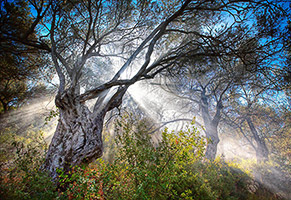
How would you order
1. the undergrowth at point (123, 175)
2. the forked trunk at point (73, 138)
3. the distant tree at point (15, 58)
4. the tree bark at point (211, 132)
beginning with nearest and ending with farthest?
1. the undergrowth at point (123, 175)
2. the forked trunk at point (73, 138)
3. the distant tree at point (15, 58)
4. the tree bark at point (211, 132)

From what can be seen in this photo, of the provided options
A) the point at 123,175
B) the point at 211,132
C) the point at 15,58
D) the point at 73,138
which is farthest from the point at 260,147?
the point at 15,58

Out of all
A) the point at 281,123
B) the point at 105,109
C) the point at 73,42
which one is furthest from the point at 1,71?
the point at 281,123

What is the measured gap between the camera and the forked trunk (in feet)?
7.91

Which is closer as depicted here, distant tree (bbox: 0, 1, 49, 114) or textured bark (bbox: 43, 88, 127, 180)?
textured bark (bbox: 43, 88, 127, 180)

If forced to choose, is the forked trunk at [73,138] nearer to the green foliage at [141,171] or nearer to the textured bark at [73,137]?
the textured bark at [73,137]

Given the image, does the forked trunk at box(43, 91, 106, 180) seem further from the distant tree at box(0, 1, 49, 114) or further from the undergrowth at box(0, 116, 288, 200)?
the distant tree at box(0, 1, 49, 114)

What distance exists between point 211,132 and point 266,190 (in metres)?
3.73

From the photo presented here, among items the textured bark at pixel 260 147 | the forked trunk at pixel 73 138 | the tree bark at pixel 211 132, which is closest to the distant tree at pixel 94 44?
the forked trunk at pixel 73 138

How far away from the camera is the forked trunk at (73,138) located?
95.0 inches

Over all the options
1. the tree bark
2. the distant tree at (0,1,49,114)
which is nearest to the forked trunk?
the distant tree at (0,1,49,114)

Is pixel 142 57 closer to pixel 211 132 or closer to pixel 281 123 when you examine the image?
pixel 211 132

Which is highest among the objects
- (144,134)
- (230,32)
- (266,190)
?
(230,32)

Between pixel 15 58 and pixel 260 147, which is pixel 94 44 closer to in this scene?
pixel 15 58

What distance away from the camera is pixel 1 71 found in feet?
13.8
